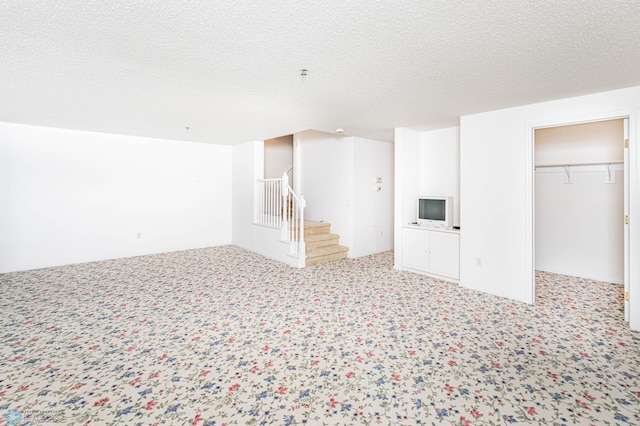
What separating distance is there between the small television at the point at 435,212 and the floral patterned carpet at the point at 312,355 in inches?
40.4

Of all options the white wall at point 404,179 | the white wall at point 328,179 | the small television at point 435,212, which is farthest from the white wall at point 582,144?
the white wall at point 328,179

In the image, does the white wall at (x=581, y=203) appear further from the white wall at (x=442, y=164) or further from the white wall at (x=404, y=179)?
the white wall at (x=404, y=179)

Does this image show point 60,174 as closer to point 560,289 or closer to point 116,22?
point 116,22

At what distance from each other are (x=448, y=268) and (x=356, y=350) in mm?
2582

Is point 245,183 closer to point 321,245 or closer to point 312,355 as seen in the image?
point 321,245

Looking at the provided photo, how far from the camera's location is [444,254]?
461 centimetres

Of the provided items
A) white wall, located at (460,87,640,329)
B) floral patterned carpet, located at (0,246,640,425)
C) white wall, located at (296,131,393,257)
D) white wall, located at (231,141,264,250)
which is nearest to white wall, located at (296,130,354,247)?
white wall, located at (296,131,393,257)

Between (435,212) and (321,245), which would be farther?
(321,245)

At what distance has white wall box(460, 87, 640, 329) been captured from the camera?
11.6 feet

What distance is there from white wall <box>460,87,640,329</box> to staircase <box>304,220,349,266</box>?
7.86 feet

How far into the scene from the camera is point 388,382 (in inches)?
86.1

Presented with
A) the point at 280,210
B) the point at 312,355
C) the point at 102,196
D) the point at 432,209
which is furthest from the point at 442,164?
the point at 102,196

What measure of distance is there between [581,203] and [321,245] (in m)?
4.37

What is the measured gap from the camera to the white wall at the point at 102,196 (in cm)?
505
